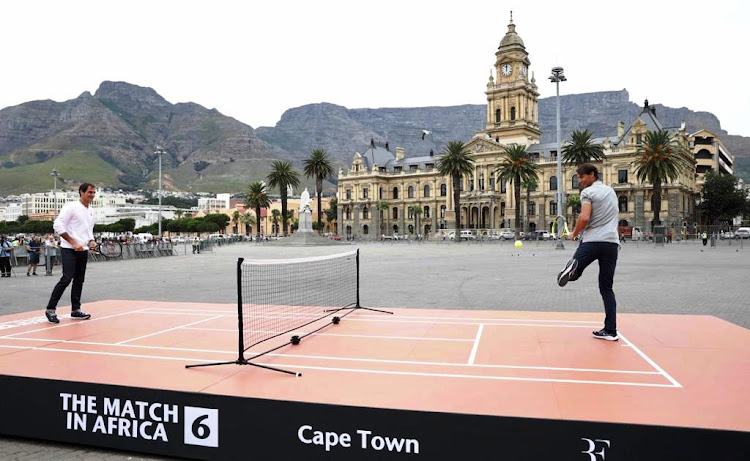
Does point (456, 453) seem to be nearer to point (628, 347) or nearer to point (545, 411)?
point (545, 411)

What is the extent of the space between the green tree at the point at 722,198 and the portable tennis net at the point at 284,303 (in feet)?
310

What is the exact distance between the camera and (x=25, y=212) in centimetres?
18175

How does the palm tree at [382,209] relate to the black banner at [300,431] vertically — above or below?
above

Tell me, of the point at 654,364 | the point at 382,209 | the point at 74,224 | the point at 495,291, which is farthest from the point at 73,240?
the point at 382,209

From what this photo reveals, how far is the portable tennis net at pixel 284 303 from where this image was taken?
622cm

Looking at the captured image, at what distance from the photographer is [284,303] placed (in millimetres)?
11297

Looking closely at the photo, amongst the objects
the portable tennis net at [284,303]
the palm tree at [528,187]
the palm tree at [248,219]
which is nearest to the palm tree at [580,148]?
the palm tree at [528,187]

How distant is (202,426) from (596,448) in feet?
9.70

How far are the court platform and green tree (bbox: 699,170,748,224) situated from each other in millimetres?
99729

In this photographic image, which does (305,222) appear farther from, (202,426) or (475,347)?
(202,426)

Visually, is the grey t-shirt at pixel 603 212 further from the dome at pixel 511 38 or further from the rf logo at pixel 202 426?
the dome at pixel 511 38

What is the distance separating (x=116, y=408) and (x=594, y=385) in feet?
13.6

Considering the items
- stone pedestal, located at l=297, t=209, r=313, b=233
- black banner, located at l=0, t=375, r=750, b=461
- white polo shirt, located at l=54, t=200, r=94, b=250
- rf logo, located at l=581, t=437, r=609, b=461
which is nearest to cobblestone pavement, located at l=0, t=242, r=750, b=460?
white polo shirt, located at l=54, t=200, r=94, b=250

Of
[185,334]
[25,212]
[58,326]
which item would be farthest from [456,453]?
[25,212]
